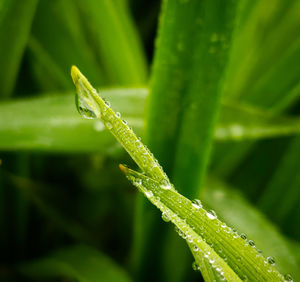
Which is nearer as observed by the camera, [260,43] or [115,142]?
[115,142]

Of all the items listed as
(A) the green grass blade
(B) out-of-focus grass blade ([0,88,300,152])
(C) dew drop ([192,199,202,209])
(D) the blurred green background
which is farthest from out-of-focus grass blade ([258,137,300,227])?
(C) dew drop ([192,199,202,209])

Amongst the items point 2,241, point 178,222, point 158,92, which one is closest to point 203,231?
point 178,222

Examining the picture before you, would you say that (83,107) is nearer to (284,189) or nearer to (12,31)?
(12,31)

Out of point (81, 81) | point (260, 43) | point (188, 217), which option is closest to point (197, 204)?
point (188, 217)

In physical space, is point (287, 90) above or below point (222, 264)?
above

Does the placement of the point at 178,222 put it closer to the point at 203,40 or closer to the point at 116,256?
the point at 203,40

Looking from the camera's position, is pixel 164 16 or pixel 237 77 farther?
pixel 237 77
